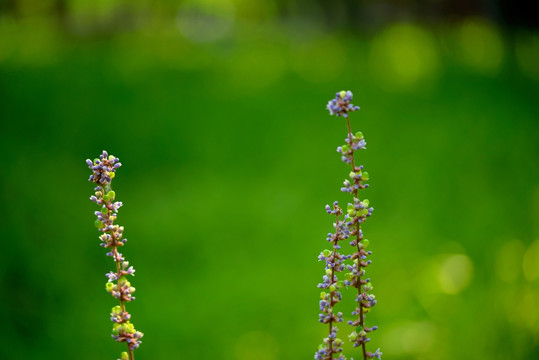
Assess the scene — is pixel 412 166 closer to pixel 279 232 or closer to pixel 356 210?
pixel 279 232

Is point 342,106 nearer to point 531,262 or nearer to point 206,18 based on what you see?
point 531,262

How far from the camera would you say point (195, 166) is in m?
3.74

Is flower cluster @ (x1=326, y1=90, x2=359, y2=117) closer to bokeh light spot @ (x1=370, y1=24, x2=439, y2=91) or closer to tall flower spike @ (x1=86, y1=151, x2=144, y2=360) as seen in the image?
tall flower spike @ (x1=86, y1=151, x2=144, y2=360)

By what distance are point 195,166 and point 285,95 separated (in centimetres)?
147

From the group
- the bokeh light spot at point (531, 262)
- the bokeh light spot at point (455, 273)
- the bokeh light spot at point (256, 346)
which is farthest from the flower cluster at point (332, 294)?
the bokeh light spot at point (531, 262)

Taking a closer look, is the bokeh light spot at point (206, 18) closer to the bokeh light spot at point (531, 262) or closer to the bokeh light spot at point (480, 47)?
the bokeh light spot at point (480, 47)

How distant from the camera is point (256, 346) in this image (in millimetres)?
2164

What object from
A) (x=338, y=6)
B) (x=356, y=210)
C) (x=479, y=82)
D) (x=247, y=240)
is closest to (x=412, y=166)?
(x=247, y=240)

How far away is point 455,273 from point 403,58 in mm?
3652

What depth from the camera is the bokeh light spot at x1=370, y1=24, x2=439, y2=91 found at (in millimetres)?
5238

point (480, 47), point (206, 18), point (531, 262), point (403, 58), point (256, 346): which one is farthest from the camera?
point (206, 18)

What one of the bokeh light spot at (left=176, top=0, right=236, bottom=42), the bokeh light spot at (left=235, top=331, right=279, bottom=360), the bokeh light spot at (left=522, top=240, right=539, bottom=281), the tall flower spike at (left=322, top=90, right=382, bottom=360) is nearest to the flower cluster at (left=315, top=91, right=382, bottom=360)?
the tall flower spike at (left=322, top=90, right=382, bottom=360)

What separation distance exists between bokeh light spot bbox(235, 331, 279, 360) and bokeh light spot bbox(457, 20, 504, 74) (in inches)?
160

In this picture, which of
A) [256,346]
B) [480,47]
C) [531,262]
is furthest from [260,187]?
[480,47]
